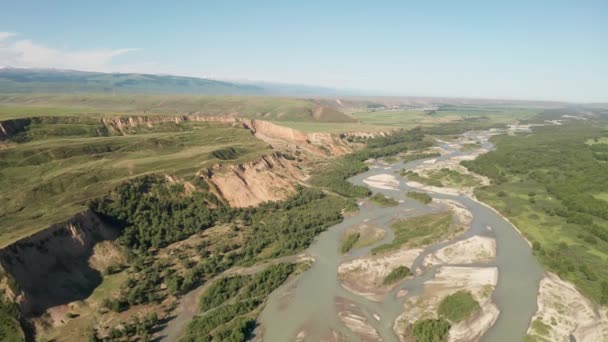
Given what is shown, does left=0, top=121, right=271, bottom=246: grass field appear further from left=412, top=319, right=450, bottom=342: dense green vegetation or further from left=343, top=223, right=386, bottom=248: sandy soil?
left=412, top=319, right=450, bottom=342: dense green vegetation

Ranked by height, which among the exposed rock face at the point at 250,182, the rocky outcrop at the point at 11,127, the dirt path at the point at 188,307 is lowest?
the dirt path at the point at 188,307

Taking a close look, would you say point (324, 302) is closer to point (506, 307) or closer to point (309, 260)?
point (309, 260)

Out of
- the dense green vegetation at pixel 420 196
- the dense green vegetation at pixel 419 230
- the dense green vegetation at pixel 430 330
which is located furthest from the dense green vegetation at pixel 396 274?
the dense green vegetation at pixel 420 196

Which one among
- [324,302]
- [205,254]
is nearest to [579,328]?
[324,302]

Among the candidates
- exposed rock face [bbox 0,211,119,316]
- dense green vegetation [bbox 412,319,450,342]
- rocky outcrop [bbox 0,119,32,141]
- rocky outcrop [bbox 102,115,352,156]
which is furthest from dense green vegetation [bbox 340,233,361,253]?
rocky outcrop [bbox 0,119,32,141]

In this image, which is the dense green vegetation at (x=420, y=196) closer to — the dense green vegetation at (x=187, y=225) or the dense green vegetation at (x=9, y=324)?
the dense green vegetation at (x=187, y=225)

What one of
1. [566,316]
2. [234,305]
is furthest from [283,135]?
[566,316]

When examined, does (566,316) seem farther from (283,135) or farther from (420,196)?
(283,135)
